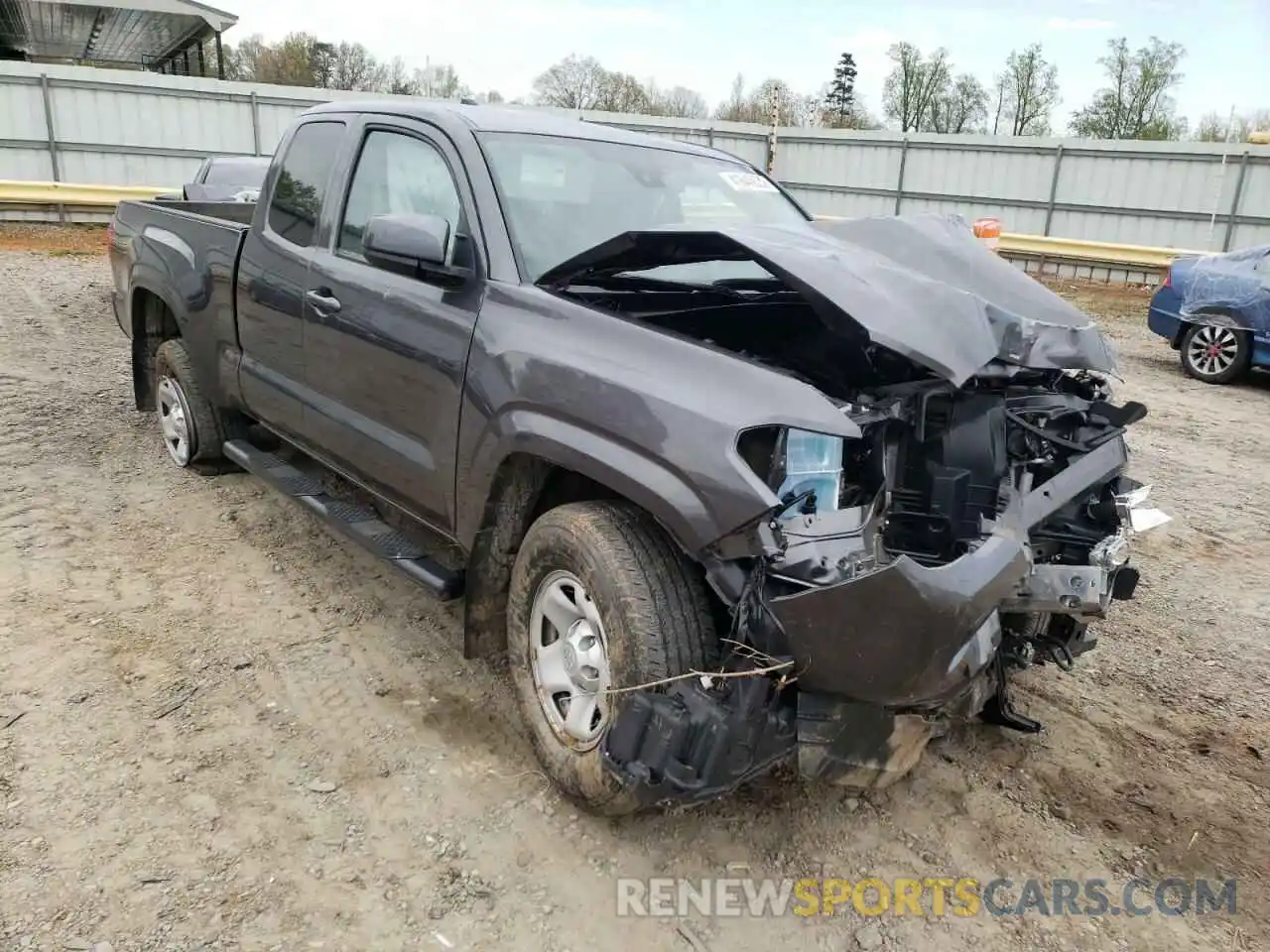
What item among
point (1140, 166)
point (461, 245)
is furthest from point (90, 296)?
point (1140, 166)

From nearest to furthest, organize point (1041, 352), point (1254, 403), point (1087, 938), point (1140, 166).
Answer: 1. point (1087, 938)
2. point (1041, 352)
3. point (1254, 403)
4. point (1140, 166)

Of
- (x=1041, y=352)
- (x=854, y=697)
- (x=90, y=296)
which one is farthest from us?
(x=90, y=296)

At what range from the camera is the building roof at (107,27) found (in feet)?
72.7

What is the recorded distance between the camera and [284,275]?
4.21m

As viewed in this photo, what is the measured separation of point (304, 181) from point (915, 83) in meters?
53.0

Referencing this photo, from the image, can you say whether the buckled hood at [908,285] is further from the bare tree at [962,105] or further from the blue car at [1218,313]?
the bare tree at [962,105]

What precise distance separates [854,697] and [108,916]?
1999mm

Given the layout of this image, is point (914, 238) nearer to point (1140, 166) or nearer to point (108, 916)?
point (108, 916)

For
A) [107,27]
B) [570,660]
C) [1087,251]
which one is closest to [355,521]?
[570,660]

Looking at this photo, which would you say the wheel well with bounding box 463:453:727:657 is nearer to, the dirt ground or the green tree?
the dirt ground

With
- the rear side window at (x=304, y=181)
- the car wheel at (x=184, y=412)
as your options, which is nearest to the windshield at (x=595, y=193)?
the rear side window at (x=304, y=181)

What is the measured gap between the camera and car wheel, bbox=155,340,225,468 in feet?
17.7

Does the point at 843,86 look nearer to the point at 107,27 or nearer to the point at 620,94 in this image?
the point at 620,94

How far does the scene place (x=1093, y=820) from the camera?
2.97m
